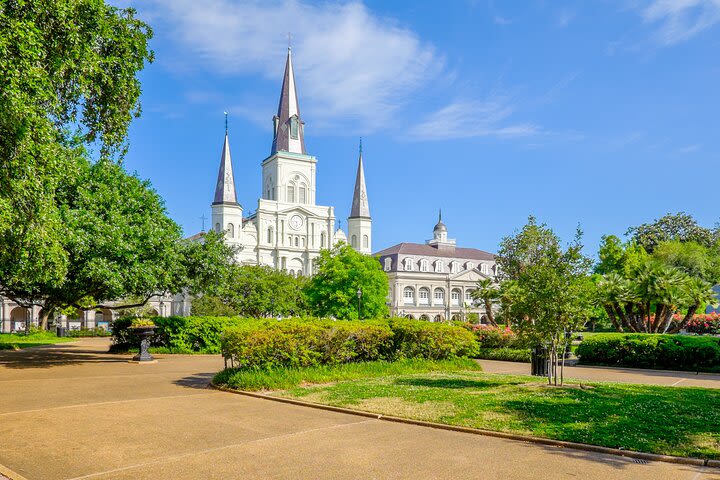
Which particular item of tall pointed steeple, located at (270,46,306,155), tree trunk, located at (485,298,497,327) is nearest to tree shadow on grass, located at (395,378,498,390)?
tree trunk, located at (485,298,497,327)

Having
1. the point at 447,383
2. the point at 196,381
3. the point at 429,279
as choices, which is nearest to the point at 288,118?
the point at 429,279

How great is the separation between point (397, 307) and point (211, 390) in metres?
73.2

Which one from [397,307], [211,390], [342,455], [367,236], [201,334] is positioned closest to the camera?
[342,455]

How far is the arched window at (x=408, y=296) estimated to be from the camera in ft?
284

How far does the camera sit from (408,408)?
32.3 feet

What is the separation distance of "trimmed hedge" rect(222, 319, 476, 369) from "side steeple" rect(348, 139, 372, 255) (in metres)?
77.4

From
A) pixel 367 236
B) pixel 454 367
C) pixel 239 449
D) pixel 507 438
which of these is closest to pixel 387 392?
pixel 507 438

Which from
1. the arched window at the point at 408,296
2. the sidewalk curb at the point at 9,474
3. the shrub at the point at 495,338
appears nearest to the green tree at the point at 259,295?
the shrub at the point at 495,338

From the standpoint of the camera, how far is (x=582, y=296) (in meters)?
11.8

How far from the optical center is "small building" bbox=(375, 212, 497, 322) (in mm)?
85812

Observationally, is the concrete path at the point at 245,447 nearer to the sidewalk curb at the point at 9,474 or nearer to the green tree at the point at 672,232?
the sidewalk curb at the point at 9,474

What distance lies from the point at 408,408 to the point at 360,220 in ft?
284

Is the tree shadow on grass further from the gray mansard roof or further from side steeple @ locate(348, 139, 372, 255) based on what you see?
side steeple @ locate(348, 139, 372, 255)

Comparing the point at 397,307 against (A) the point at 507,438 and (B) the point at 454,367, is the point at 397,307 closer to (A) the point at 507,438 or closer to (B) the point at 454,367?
(B) the point at 454,367
